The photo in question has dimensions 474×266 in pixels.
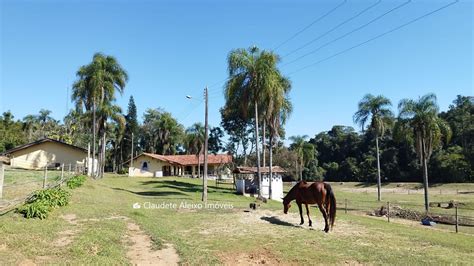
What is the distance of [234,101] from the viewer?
34.9 m

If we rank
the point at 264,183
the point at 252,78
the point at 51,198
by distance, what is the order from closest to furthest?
the point at 51,198, the point at 252,78, the point at 264,183

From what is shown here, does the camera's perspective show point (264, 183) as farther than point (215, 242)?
Yes

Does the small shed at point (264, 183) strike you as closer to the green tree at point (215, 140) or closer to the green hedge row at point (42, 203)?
the green hedge row at point (42, 203)

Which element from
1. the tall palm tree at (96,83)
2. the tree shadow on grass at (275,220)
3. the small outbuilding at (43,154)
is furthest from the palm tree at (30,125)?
the tree shadow on grass at (275,220)

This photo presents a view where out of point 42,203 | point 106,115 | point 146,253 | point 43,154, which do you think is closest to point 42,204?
point 42,203

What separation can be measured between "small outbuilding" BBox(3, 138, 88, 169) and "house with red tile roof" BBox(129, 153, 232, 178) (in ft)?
49.2

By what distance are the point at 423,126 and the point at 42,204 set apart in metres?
32.6

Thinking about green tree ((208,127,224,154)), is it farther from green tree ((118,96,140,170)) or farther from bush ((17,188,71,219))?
bush ((17,188,71,219))

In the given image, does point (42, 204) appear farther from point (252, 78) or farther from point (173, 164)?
point (173, 164)

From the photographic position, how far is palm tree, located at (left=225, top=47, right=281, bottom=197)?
32438 mm

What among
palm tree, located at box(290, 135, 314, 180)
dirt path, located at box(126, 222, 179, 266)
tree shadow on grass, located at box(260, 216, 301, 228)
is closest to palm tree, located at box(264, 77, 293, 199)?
tree shadow on grass, located at box(260, 216, 301, 228)

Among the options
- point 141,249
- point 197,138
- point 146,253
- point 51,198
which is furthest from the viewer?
point 197,138

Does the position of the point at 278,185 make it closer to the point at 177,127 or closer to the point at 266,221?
the point at 266,221

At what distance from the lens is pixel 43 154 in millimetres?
47281
